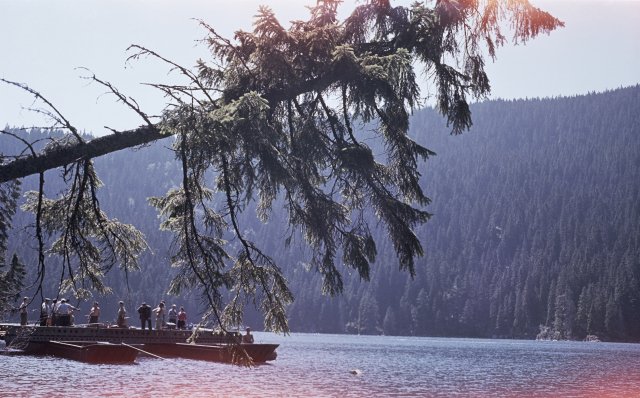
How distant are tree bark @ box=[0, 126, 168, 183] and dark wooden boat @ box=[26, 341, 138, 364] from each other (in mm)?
23646

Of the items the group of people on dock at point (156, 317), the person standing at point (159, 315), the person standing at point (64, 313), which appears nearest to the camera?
the person standing at point (64, 313)

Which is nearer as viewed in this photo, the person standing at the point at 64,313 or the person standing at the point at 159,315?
the person standing at the point at 64,313

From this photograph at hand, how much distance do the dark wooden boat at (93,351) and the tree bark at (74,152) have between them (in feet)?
77.6

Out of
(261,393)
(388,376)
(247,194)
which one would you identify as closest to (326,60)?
(247,194)

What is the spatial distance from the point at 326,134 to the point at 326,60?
1.49 m

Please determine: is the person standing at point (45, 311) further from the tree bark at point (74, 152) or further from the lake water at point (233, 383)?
the lake water at point (233, 383)

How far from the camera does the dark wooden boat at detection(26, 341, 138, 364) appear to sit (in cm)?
3034

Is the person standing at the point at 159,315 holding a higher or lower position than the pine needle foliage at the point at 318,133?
lower

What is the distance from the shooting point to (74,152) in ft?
28.6

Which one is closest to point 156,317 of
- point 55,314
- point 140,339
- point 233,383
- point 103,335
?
point 140,339

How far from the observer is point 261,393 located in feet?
76.4

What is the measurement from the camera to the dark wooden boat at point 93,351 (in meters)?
30.3

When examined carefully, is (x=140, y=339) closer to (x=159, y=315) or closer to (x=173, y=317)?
(x=159, y=315)

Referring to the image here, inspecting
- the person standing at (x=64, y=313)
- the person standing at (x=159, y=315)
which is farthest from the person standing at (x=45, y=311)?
the person standing at (x=159, y=315)
